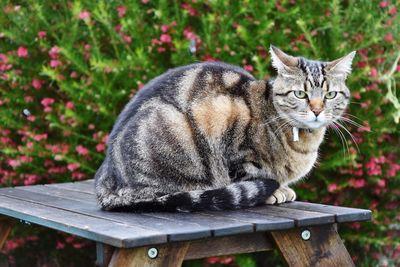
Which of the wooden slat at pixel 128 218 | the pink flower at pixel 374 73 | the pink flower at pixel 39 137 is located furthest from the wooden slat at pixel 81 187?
the pink flower at pixel 374 73

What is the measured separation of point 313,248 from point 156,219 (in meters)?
0.57

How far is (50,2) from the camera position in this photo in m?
4.27

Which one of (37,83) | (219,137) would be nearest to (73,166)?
(37,83)

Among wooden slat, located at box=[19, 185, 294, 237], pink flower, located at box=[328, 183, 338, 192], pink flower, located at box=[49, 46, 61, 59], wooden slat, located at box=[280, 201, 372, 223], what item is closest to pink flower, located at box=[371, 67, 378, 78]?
pink flower, located at box=[328, 183, 338, 192]

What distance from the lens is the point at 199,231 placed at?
2.17 m

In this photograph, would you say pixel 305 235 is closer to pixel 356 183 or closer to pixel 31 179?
pixel 356 183

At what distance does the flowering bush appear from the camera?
3740 mm

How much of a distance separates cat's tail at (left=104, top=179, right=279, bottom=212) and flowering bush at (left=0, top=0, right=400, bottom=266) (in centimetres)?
112

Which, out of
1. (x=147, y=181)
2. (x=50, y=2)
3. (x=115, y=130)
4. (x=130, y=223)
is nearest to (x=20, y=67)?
(x=50, y=2)

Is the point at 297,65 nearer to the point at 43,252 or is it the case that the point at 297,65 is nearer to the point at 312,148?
the point at 312,148

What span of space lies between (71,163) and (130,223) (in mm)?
1752

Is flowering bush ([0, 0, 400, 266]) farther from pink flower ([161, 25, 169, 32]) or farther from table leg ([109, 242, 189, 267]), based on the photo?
table leg ([109, 242, 189, 267])

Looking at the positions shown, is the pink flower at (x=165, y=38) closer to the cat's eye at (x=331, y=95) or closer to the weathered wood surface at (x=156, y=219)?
the weathered wood surface at (x=156, y=219)

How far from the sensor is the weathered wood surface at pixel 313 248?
246 cm
